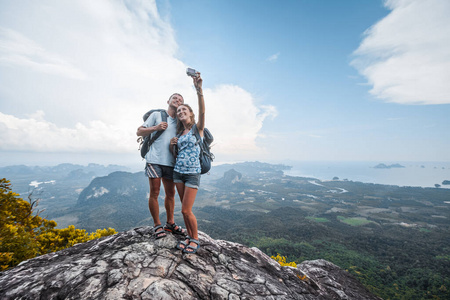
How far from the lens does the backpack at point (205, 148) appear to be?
419 cm

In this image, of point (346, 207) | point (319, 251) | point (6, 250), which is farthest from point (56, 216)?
point (346, 207)

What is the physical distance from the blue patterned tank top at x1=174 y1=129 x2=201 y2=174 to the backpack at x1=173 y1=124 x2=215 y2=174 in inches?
4.5

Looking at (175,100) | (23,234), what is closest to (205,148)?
(175,100)

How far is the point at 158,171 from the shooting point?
13.8 feet

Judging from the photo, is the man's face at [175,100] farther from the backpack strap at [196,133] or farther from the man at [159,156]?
the backpack strap at [196,133]

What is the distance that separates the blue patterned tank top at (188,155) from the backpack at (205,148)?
0.12 meters

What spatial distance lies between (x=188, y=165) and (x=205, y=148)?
637 mm

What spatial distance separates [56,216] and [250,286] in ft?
736

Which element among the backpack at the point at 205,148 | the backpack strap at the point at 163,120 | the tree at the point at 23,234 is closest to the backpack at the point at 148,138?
the backpack strap at the point at 163,120

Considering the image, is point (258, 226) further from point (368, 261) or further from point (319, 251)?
point (368, 261)

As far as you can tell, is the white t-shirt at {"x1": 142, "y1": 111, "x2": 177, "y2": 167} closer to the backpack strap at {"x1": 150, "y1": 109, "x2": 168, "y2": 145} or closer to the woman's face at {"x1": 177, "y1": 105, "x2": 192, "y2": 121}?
the backpack strap at {"x1": 150, "y1": 109, "x2": 168, "y2": 145}

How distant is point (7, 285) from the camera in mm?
3084

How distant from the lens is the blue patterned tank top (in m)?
4.00

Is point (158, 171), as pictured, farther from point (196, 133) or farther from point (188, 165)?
point (196, 133)
